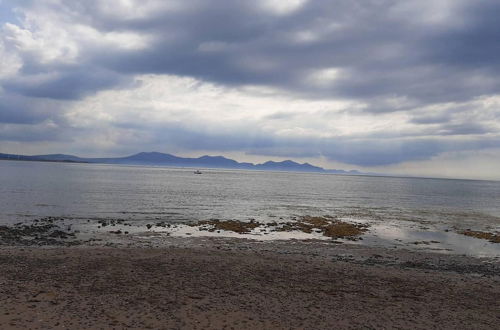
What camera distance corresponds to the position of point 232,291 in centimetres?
1446

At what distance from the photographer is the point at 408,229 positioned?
39.8 m

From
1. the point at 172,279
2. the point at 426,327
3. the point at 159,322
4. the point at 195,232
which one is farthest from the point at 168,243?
the point at 426,327

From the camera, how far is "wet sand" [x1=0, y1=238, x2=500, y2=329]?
11.5 meters

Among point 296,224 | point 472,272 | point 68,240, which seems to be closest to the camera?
point 472,272

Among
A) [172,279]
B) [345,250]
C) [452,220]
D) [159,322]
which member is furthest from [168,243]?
[452,220]

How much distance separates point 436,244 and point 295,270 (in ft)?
62.5

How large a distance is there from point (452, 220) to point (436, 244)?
21.7 meters

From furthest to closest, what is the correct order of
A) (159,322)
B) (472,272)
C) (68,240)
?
(68,240) < (472,272) < (159,322)

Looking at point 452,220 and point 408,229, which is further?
point 452,220

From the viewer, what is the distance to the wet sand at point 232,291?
11516 millimetres

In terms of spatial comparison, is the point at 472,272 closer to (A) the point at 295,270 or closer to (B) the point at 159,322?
(A) the point at 295,270

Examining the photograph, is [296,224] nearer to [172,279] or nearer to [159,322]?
[172,279]

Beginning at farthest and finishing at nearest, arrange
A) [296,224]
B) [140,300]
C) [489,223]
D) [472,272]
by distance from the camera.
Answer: [489,223] < [296,224] < [472,272] < [140,300]

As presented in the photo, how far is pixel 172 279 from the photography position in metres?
15.8
